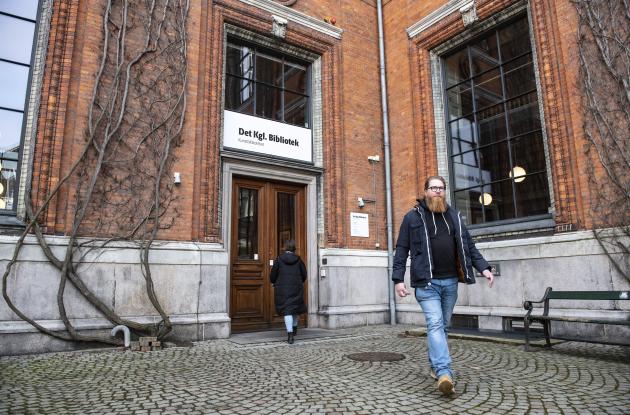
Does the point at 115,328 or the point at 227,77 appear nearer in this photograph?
the point at 115,328

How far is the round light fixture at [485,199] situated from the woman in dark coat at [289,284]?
3.89m

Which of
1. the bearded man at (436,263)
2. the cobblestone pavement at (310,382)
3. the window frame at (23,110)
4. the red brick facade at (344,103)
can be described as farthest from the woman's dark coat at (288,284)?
the window frame at (23,110)

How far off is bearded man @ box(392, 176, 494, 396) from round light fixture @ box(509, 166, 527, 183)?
4.56 meters

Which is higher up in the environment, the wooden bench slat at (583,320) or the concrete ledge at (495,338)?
the wooden bench slat at (583,320)

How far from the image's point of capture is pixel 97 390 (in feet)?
12.9

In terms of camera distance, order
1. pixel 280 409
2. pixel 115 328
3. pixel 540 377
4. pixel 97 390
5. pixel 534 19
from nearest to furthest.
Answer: pixel 280 409 < pixel 97 390 < pixel 540 377 < pixel 115 328 < pixel 534 19

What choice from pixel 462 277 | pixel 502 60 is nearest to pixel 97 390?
pixel 462 277

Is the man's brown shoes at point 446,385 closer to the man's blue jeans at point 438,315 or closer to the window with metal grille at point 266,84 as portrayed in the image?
the man's blue jeans at point 438,315

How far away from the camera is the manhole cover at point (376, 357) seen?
17.3 feet

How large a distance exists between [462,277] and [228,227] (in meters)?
4.89

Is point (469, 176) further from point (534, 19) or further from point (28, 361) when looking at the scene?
point (28, 361)

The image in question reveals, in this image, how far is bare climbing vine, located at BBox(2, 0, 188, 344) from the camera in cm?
618

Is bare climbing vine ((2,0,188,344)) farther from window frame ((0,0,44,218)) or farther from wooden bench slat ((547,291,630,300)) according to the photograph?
wooden bench slat ((547,291,630,300))

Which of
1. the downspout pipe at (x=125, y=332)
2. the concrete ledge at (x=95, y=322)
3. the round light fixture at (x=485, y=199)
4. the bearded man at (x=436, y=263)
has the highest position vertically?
the round light fixture at (x=485, y=199)
